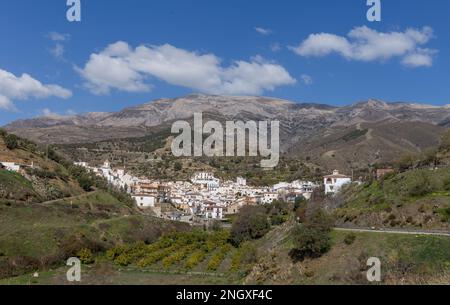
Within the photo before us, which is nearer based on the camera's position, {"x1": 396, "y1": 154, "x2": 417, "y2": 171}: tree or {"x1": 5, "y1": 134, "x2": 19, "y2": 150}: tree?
{"x1": 396, "y1": 154, "x2": 417, "y2": 171}: tree

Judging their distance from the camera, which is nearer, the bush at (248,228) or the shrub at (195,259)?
the shrub at (195,259)

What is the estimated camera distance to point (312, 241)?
27.2 m

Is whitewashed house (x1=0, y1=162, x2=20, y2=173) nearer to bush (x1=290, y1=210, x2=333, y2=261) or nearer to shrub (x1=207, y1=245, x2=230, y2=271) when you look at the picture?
shrub (x1=207, y1=245, x2=230, y2=271)

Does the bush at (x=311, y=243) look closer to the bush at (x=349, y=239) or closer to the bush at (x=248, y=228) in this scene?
the bush at (x=349, y=239)

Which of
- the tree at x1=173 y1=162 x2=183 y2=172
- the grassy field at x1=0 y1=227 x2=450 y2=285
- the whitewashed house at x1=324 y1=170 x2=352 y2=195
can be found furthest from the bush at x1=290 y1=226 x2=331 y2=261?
the tree at x1=173 y1=162 x2=183 y2=172

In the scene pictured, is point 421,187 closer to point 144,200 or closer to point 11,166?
point 11,166

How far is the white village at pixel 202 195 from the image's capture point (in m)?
→ 80.3

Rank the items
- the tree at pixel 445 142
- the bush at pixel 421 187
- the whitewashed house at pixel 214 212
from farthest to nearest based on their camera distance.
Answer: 1. the whitewashed house at pixel 214 212
2. the tree at pixel 445 142
3. the bush at pixel 421 187

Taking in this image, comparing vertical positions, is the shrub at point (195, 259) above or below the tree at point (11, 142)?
below

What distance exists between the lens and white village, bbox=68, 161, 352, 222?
263ft

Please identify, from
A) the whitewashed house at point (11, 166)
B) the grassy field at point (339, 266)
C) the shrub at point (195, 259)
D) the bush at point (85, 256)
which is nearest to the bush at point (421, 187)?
the grassy field at point (339, 266)

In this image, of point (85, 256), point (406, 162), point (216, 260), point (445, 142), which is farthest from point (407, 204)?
point (85, 256)
